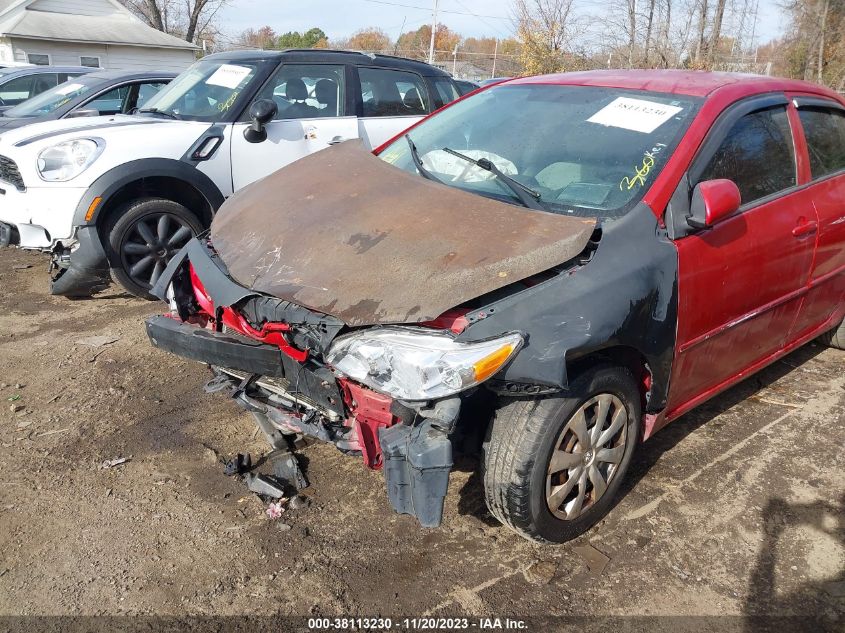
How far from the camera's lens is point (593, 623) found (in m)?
2.35

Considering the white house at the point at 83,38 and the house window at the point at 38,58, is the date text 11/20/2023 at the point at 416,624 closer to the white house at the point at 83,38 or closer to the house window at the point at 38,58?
Result: the white house at the point at 83,38

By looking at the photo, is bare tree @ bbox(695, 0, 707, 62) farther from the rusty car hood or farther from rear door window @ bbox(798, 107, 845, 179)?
the rusty car hood

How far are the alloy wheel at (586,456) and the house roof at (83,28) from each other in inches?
1193

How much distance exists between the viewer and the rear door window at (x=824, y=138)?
11.6 ft

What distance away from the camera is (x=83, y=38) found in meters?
27.0

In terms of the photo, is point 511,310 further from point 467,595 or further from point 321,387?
point 467,595

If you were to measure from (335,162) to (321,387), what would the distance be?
4.74ft

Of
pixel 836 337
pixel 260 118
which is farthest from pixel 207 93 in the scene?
pixel 836 337

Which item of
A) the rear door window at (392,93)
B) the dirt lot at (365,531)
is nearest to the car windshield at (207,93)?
the rear door window at (392,93)

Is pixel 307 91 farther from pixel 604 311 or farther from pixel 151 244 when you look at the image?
pixel 604 311

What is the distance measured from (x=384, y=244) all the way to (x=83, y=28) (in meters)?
31.4

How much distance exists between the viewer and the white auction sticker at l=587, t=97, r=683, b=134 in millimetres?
2992

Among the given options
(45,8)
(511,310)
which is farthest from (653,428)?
(45,8)

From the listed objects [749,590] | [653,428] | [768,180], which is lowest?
[749,590]
